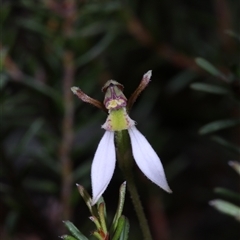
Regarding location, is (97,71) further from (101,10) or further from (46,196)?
(46,196)

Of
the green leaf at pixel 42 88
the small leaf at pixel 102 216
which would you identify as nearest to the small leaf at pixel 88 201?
the small leaf at pixel 102 216

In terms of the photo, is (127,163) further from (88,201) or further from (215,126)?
(215,126)

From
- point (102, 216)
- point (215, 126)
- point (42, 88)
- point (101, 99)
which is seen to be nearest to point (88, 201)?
point (102, 216)

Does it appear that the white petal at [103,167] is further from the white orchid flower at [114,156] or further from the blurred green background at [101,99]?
the blurred green background at [101,99]

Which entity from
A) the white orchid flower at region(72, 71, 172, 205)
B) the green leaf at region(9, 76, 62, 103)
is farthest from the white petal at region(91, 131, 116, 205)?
the green leaf at region(9, 76, 62, 103)

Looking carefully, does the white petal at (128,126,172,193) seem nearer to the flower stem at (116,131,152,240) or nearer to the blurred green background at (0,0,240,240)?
the flower stem at (116,131,152,240)

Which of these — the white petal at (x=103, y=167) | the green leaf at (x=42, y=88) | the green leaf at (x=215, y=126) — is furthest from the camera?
the green leaf at (x=42, y=88)

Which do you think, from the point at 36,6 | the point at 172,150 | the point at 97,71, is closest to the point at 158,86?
the point at 172,150
